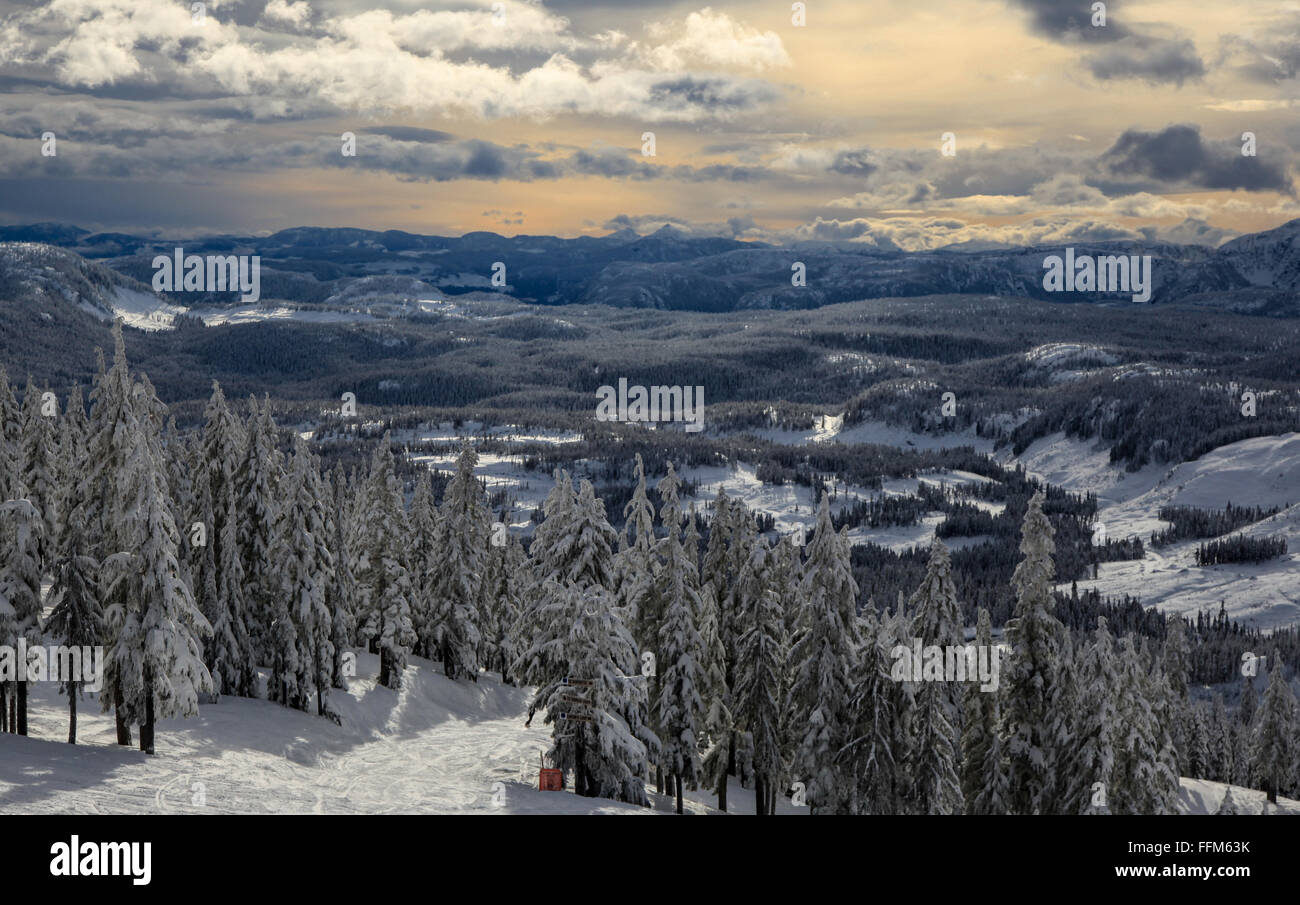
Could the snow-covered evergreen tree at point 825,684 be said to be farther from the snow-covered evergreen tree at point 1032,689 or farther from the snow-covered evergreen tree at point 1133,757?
the snow-covered evergreen tree at point 1133,757

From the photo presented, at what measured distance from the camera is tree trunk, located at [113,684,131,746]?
34.3 meters

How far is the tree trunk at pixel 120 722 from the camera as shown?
34.3m

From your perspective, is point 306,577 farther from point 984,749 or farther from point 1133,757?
point 1133,757

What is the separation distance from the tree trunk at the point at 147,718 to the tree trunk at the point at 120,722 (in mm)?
972

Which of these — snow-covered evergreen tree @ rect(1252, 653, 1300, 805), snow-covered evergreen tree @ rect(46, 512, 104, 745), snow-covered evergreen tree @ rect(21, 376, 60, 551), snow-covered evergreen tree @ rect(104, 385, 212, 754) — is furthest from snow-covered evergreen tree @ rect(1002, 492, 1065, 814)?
snow-covered evergreen tree @ rect(1252, 653, 1300, 805)

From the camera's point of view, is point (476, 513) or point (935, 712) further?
point (476, 513)

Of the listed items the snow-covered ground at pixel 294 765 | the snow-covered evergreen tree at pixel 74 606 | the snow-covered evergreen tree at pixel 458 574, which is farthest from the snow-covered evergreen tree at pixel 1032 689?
the snow-covered evergreen tree at pixel 458 574

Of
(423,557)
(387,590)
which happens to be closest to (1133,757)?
(387,590)

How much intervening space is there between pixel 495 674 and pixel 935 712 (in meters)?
44.3

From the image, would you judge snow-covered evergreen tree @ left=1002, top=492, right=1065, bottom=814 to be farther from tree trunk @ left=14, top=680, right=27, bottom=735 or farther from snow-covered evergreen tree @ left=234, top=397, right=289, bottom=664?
tree trunk @ left=14, top=680, right=27, bottom=735

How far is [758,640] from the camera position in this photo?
4128 cm

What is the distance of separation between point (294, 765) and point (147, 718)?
646 centimetres
